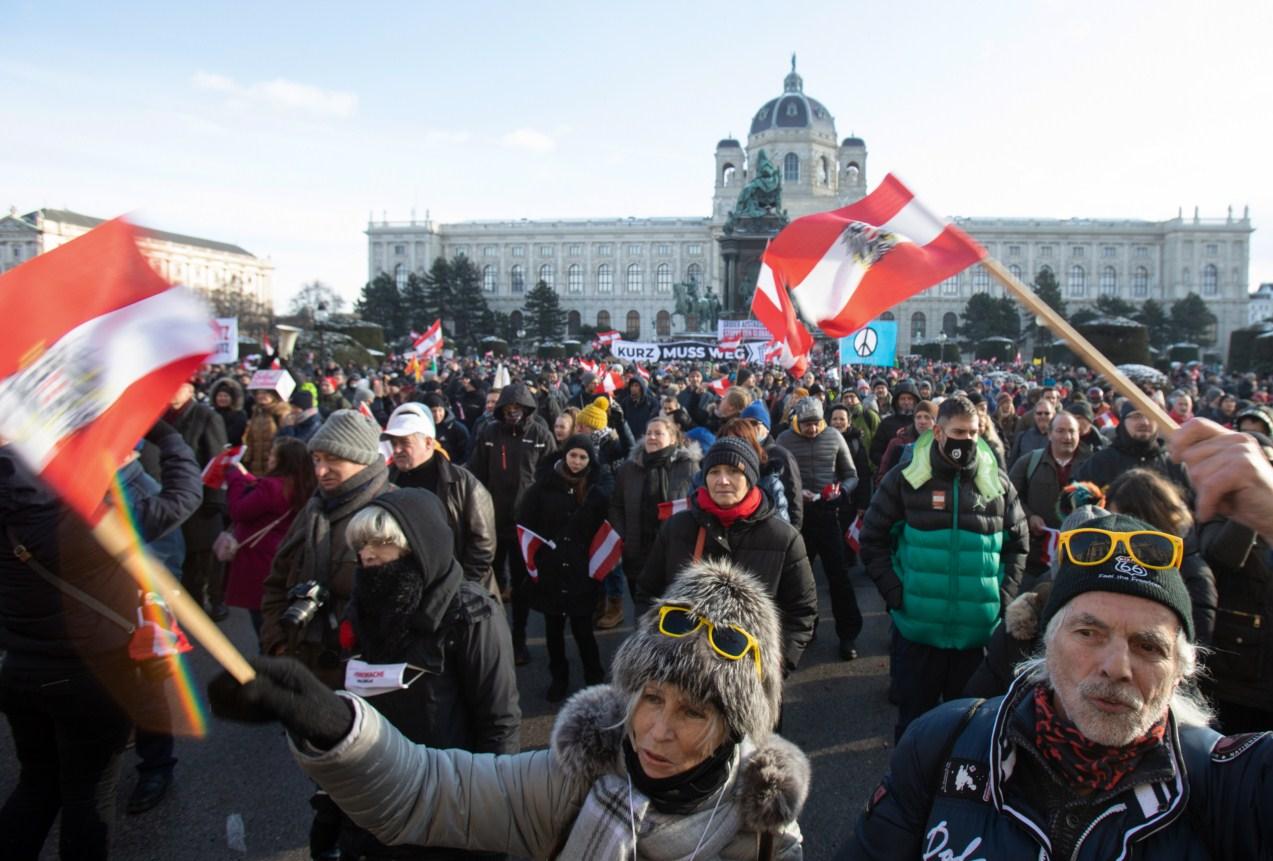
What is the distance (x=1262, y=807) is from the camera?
3.98 ft

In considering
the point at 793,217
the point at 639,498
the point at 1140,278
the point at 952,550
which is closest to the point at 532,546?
the point at 639,498

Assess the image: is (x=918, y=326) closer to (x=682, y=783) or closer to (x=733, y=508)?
(x=733, y=508)

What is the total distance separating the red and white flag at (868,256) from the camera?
259cm

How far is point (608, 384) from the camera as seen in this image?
10.1 meters

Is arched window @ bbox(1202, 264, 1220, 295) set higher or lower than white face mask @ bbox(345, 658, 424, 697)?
higher

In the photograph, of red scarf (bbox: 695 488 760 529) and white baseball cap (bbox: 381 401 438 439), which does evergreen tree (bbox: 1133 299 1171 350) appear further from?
white baseball cap (bbox: 381 401 438 439)

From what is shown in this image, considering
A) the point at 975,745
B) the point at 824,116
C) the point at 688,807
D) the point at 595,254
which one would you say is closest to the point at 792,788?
the point at 688,807

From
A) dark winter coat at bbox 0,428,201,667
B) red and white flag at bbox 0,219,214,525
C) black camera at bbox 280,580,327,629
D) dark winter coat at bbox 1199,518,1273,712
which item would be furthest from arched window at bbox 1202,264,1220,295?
red and white flag at bbox 0,219,214,525

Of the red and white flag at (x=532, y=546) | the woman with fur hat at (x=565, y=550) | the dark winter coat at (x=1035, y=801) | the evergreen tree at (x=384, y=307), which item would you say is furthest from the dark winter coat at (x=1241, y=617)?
the evergreen tree at (x=384, y=307)

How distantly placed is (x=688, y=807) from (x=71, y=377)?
54.4 inches

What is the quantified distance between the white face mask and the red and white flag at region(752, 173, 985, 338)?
1.70 meters

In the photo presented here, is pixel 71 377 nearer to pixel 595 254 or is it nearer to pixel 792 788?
pixel 792 788

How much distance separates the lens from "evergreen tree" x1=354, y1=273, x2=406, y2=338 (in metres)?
65.3

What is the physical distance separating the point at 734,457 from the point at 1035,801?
1.96 metres
